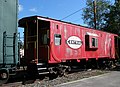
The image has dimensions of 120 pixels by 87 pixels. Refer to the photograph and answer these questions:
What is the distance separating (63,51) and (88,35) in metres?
3.56

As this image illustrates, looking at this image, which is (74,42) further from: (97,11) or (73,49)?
(97,11)

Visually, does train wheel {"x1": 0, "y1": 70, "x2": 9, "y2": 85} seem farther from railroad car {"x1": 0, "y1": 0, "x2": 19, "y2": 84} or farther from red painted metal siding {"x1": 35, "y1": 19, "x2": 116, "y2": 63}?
red painted metal siding {"x1": 35, "y1": 19, "x2": 116, "y2": 63}

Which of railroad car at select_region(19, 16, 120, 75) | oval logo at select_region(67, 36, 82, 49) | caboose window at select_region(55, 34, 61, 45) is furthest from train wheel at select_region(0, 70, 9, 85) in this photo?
oval logo at select_region(67, 36, 82, 49)

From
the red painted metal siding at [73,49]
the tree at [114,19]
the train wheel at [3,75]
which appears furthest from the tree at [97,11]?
the train wheel at [3,75]

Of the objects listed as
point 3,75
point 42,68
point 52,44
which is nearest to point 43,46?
point 52,44

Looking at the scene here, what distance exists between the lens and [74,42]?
Result: 1683 cm

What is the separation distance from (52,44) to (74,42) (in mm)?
2824

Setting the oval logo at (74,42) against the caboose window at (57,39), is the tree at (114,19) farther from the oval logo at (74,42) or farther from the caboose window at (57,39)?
the caboose window at (57,39)

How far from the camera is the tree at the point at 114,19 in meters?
38.9

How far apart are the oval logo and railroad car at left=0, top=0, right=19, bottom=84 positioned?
517 centimetres

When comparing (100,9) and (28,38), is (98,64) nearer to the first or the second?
(28,38)

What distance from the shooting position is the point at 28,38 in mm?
15094

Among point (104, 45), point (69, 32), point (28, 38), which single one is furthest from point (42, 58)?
point (104, 45)

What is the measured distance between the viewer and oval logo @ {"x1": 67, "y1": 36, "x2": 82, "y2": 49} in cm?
1619
